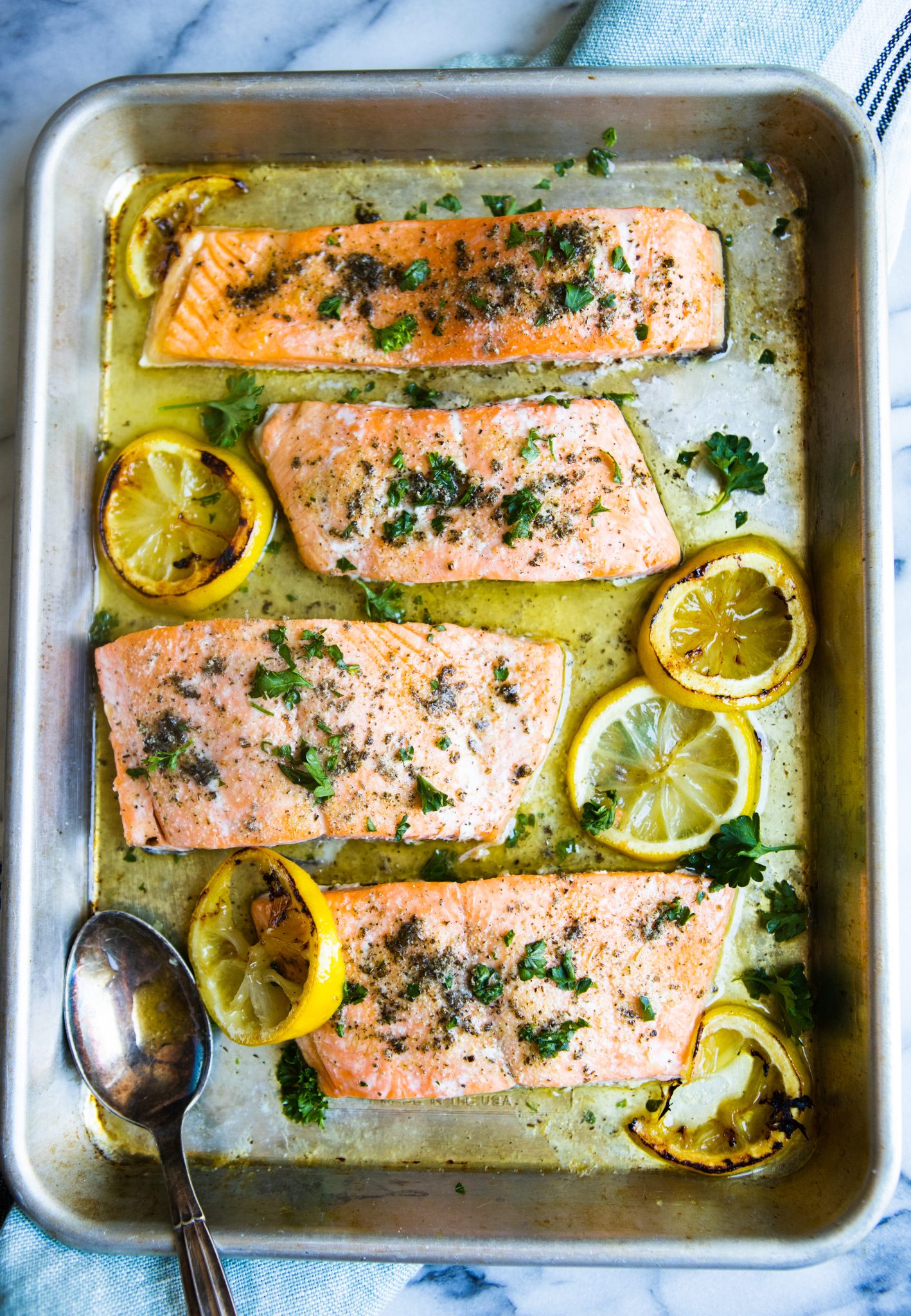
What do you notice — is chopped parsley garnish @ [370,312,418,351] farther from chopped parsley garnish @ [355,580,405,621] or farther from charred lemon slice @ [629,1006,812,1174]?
charred lemon slice @ [629,1006,812,1174]

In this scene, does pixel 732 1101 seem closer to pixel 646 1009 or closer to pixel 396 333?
pixel 646 1009

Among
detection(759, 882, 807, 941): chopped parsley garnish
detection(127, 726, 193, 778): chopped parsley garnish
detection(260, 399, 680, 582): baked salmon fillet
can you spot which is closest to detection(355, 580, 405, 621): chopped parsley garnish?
detection(260, 399, 680, 582): baked salmon fillet

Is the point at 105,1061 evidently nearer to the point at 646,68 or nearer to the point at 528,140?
the point at 528,140

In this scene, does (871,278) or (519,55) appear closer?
(871,278)

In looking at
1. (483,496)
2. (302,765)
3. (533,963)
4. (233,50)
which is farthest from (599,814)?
(233,50)

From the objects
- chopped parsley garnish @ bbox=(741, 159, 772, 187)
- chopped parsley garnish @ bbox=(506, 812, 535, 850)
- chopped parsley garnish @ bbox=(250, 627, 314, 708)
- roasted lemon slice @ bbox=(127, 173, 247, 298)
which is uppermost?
chopped parsley garnish @ bbox=(741, 159, 772, 187)

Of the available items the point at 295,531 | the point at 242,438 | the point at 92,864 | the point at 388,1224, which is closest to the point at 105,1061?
the point at 92,864
